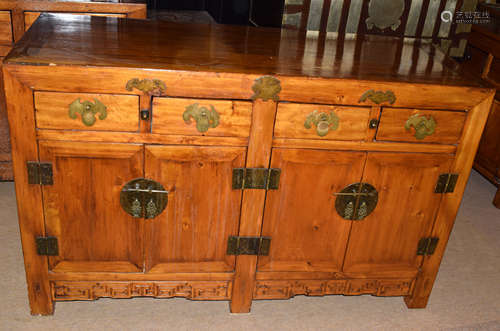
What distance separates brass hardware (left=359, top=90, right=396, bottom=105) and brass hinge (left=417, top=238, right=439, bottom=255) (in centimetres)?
57

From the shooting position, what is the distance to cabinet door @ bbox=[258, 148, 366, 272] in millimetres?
1596

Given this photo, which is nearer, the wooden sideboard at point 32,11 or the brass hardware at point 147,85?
the brass hardware at point 147,85

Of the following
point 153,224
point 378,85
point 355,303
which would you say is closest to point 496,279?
point 355,303

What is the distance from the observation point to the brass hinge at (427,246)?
1.78 metres

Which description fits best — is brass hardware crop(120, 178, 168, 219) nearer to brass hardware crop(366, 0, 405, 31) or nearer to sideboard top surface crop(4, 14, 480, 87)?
sideboard top surface crop(4, 14, 480, 87)

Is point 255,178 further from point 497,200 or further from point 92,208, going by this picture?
point 497,200

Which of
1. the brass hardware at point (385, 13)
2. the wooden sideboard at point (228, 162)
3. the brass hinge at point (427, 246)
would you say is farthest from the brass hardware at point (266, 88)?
the brass hardware at point (385, 13)

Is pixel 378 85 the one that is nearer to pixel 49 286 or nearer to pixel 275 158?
pixel 275 158

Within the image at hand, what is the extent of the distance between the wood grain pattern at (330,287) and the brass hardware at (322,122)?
22.4 inches

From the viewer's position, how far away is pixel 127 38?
1722 millimetres

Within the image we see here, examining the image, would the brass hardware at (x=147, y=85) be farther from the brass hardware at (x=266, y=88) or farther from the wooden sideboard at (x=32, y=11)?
the wooden sideboard at (x=32, y=11)

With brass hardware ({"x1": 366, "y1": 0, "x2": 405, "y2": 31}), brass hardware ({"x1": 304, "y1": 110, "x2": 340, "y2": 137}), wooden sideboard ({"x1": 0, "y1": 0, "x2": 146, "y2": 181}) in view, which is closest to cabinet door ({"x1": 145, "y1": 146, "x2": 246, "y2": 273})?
brass hardware ({"x1": 304, "y1": 110, "x2": 340, "y2": 137})

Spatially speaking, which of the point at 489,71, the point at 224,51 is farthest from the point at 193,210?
A: the point at 489,71

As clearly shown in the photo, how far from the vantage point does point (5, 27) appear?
2074 mm
